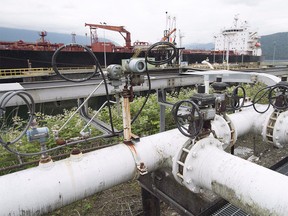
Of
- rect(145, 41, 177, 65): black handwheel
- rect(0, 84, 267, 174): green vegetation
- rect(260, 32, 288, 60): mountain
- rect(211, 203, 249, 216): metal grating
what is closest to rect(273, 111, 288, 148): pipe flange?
rect(211, 203, 249, 216): metal grating

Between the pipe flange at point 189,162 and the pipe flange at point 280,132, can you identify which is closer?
the pipe flange at point 189,162

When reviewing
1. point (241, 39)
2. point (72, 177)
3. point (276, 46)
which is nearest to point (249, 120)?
point (72, 177)

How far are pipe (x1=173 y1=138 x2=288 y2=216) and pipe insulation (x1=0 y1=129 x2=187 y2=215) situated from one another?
0.89ft

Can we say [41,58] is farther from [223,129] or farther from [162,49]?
[223,129]

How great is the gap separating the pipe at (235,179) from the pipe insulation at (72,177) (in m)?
0.27

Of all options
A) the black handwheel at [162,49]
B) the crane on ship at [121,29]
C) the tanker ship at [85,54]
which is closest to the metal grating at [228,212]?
the black handwheel at [162,49]

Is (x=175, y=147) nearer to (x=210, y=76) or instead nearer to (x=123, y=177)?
(x=123, y=177)

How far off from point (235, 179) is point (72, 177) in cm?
99

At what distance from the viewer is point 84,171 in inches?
53.4

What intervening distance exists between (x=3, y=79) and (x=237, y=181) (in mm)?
12558

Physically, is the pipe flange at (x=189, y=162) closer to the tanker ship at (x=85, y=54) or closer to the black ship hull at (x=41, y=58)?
the tanker ship at (x=85, y=54)

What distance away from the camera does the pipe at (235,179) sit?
111 centimetres

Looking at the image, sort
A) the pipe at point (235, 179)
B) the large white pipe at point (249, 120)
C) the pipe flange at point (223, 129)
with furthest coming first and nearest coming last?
1. the large white pipe at point (249, 120)
2. the pipe flange at point (223, 129)
3. the pipe at point (235, 179)

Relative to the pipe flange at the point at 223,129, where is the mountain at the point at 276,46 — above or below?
above
